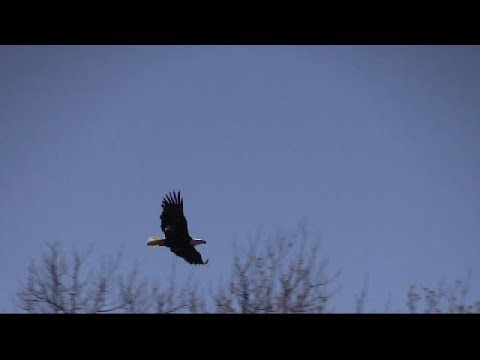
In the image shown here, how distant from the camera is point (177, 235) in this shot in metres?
12.1

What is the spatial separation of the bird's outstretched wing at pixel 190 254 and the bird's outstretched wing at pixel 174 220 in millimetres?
399

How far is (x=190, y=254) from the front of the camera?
12859 mm

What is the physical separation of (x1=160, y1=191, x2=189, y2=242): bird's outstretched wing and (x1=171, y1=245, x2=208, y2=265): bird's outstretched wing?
40 centimetres

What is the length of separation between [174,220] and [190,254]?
4.65ft

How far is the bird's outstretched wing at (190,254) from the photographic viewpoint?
12617 mm

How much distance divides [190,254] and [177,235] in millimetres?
893

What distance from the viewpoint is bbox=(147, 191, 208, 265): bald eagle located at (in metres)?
11.5

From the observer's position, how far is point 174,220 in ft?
38.4
